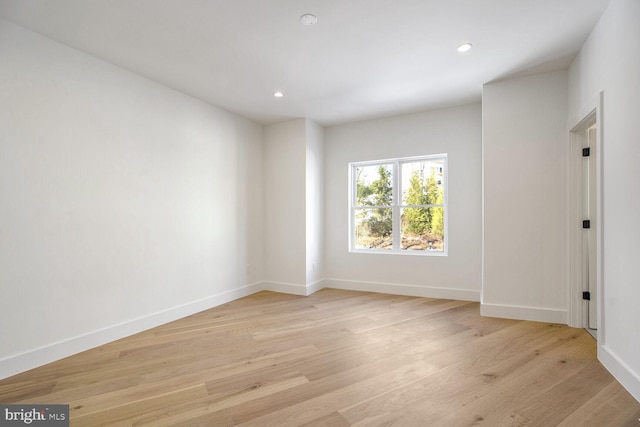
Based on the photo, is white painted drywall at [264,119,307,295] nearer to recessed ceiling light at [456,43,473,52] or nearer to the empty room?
the empty room

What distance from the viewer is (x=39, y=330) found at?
2.45m

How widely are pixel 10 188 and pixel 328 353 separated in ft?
9.38

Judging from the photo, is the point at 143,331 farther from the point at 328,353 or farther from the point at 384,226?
the point at 384,226

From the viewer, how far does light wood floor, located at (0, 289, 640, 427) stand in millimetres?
1784

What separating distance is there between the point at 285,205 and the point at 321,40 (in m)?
2.69

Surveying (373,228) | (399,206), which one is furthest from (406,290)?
(399,206)

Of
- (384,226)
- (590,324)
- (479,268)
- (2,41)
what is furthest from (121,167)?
(590,324)

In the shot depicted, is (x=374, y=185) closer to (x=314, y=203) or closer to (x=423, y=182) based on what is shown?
(x=423, y=182)

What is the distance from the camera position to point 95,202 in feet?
9.34

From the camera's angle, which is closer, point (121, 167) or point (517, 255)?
point (121, 167)

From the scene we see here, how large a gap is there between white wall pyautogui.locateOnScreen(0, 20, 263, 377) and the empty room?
0.02 m

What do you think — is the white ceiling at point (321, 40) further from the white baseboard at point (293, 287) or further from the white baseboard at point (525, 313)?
the white baseboard at point (293, 287)

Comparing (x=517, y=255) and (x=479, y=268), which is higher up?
(x=517, y=255)
